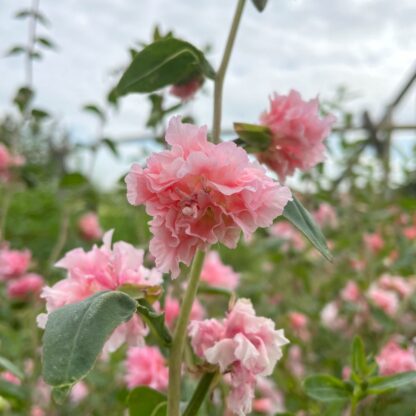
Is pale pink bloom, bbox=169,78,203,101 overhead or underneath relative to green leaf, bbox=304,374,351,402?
overhead

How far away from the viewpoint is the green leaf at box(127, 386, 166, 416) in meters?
0.59

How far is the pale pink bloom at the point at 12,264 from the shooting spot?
1.61 m

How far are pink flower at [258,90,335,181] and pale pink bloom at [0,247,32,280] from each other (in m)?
1.17

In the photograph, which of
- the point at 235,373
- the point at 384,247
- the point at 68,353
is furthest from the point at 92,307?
the point at 384,247

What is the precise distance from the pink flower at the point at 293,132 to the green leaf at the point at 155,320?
0.68ft

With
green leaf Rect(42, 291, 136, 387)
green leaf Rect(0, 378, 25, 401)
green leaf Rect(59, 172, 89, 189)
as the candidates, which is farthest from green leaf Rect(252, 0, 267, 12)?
green leaf Rect(59, 172, 89, 189)

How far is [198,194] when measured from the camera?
0.44m

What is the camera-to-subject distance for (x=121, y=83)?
0.59 metres

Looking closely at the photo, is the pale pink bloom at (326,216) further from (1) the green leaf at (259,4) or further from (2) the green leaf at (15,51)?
(1) the green leaf at (259,4)

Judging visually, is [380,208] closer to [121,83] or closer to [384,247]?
[384,247]

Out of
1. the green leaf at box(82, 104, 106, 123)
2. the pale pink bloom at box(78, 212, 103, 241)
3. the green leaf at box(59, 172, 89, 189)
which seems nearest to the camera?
the green leaf at box(59, 172, 89, 189)

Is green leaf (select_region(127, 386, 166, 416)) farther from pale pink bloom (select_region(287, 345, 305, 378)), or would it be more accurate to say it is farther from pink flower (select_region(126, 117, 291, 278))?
pale pink bloom (select_region(287, 345, 305, 378))

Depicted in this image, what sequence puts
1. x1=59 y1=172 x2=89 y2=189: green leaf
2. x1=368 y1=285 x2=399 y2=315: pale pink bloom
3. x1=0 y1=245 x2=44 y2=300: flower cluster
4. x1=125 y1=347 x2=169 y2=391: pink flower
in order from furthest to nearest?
x1=0 y1=245 x2=44 y2=300: flower cluster, x1=368 y1=285 x2=399 y2=315: pale pink bloom, x1=59 y1=172 x2=89 y2=189: green leaf, x1=125 y1=347 x2=169 y2=391: pink flower

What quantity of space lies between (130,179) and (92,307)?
96 millimetres
